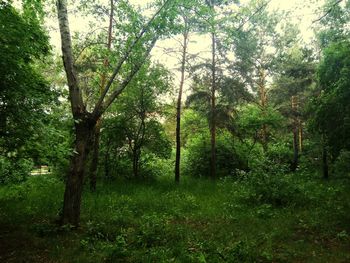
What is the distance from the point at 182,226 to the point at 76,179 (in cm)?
338

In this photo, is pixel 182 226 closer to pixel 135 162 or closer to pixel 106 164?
pixel 135 162

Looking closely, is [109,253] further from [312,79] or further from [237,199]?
[312,79]

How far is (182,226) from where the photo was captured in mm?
8727

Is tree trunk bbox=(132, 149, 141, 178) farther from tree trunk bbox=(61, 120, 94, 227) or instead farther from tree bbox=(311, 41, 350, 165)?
tree bbox=(311, 41, 350, 165)

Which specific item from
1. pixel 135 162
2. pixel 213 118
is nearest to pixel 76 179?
pixel 135 162

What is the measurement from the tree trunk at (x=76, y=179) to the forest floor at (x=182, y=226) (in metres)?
0.40

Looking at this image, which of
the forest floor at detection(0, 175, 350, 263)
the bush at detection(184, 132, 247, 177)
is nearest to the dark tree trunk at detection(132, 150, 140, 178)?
the forest floor at detection(0, 175, 350, 263)

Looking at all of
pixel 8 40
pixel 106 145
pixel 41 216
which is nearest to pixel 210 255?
pixel 41 216

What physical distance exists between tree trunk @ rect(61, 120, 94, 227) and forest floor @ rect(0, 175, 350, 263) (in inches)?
15.9

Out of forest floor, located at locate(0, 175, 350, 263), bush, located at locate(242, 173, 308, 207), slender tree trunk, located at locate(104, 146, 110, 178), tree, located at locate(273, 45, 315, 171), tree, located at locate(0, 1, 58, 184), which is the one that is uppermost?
tree, located at locate(273, 45, 315, 171)

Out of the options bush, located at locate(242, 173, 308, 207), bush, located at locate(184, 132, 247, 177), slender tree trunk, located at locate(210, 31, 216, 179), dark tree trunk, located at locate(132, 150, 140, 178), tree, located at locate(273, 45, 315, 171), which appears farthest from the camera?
bush, located at locate(184, 132, 247, 177)

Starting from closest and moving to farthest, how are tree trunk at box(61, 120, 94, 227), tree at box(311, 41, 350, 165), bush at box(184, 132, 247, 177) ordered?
tree trunk at box(61, 120, 94, 227) < tree at box(311, 41, 350, 165) < bush at box(184, 132, 247, 177)

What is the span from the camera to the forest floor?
256 inches

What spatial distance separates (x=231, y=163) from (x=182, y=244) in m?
13.9
